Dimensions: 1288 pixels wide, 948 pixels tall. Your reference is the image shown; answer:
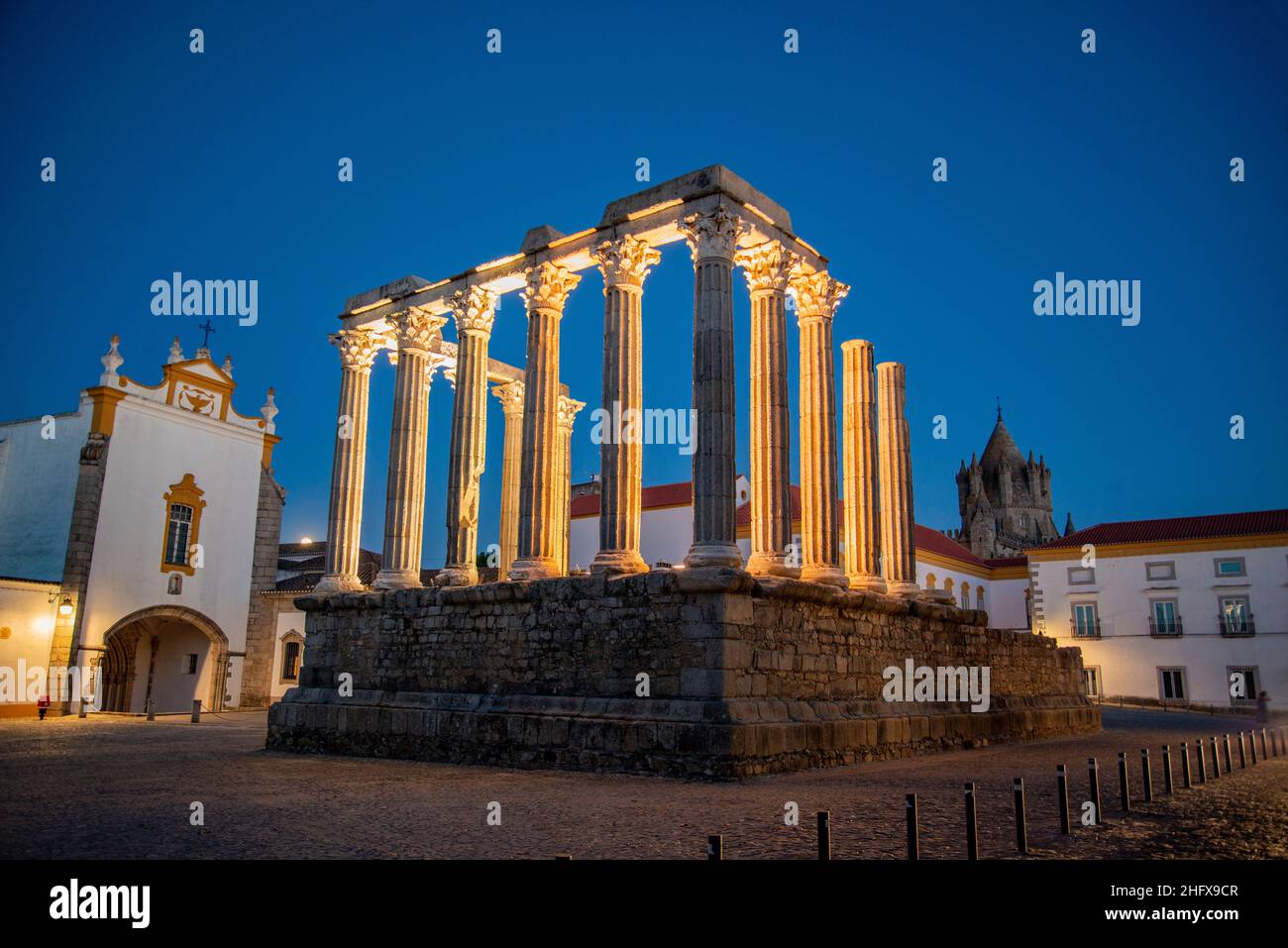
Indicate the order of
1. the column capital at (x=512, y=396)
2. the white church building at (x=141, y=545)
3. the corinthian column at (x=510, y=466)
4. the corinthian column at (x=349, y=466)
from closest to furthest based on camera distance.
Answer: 1. the corinthian column at (x=349, y=466)
2. the corinthian column at (x=510, y=466)
3. the column capital at (x=512, y=396)
4. the white church building at (x=141, y=545)

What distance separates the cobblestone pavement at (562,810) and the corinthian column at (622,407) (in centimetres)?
359

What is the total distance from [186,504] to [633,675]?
23415 mm

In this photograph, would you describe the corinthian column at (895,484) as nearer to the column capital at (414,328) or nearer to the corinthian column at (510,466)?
the corinthian column at (510,466)

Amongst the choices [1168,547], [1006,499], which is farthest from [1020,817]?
[1006,499]

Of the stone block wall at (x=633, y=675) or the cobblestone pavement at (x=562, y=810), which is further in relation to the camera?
the stone block wall at (x=633, y=675)

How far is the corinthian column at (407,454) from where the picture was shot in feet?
60.5

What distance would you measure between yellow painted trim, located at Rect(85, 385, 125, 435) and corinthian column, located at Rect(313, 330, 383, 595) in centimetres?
1245

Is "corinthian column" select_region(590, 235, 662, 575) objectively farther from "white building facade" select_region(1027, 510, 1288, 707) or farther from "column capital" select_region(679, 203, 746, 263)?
"white building facade" select_region(1027, 510, 1288, 707)

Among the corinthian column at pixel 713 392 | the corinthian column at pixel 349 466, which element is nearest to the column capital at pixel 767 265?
the corinthian column at pixel 713 392
